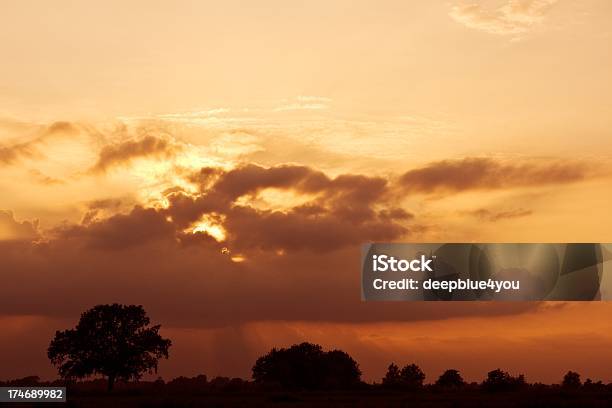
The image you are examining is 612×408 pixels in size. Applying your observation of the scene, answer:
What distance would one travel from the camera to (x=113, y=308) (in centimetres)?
11506

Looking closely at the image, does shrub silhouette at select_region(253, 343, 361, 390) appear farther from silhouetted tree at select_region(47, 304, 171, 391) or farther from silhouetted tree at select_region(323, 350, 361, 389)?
silhouetted tree at select_region(47, 304, 171, 391)

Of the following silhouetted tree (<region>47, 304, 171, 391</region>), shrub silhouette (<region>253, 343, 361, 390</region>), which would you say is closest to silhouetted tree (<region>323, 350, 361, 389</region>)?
shrub silhouette (<region>253, 343, 361, 390</region>)

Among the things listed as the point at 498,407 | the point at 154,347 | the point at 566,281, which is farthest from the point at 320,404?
the point at 154,347

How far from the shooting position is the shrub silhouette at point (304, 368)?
505 ft

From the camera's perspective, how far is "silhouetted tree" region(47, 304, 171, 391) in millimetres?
113375

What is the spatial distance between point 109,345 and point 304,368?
51169 mm

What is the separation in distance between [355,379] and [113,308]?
6003 cm

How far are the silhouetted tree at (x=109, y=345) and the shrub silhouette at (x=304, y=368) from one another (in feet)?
138

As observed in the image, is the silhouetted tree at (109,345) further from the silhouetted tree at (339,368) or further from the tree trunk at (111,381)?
the silhouetted tree at (339,368)

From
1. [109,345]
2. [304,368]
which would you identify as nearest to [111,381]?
[109,345]

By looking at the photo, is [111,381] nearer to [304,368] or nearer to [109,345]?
[109,345]

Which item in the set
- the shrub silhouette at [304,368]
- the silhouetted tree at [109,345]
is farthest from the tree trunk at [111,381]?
the shrub silhouette at [304,368]

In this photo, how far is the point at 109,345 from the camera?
Answer: 11394 centimetres

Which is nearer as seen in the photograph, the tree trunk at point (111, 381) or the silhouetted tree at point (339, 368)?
the tree trunk at point (111, 381)
